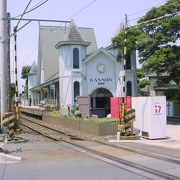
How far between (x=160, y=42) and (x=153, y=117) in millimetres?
10542

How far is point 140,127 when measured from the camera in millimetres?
16047

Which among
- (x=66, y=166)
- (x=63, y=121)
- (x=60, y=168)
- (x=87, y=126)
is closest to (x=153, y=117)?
(x=87, y=126)

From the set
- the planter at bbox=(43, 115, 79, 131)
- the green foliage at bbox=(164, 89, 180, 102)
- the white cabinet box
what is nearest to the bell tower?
the planter at bbox=(43, 115, 79, 131)

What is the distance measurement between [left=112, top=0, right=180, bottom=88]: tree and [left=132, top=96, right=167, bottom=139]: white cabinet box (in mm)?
7906

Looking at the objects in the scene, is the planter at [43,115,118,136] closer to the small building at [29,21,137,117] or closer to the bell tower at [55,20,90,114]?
the small building at [29,21,137,117]

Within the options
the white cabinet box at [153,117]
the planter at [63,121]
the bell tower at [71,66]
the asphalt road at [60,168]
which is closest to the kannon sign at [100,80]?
the bell tower at [71,66]

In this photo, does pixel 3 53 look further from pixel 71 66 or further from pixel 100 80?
pixel 100 80

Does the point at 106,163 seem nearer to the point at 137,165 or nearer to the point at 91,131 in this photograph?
the point at 137,165

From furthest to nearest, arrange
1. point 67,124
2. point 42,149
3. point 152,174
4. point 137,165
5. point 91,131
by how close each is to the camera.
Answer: point 67,124 → point 91,131 → point 42,149 → point 137,165 → point 152,174

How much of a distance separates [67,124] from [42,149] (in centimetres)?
1133

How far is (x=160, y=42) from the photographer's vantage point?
24.4 metres

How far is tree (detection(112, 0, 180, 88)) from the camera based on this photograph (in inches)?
910

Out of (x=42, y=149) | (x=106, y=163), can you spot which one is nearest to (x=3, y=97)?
(x=42, y=149)

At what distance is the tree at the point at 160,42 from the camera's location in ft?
75.8
